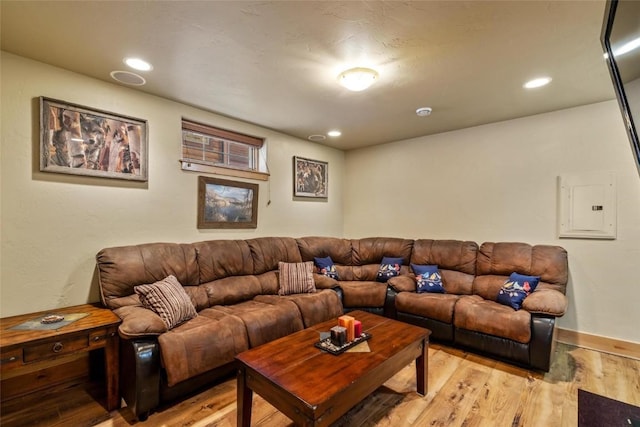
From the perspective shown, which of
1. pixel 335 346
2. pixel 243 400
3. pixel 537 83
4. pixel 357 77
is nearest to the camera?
pixel 243 400

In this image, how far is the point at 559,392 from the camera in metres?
A: 2.26

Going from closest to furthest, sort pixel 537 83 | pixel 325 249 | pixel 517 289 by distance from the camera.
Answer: pixel 537 83
pixel 517 289
pixel 325 249

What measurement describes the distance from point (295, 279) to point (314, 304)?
449 millimetres

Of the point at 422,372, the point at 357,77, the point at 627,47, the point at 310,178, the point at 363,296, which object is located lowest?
the point at 422,372

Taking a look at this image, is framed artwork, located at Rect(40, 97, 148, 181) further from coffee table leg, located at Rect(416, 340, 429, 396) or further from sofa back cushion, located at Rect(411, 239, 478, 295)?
sofa back cushion, located at Rect(411, 239, 478, 295)

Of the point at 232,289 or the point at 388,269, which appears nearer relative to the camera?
the point at 232,289

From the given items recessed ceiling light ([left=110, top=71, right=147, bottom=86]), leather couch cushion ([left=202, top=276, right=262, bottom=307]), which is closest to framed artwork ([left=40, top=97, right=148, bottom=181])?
recessed ceiling light ([left=110, top=71, right=147, bottom=86])

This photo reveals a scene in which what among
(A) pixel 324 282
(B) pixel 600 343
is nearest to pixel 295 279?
(A) pixel 324 282

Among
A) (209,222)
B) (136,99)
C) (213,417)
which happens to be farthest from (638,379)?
(136,99)

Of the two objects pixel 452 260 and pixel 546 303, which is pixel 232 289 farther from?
pixel 546 303

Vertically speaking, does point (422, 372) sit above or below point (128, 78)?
below

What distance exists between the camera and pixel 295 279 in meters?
3.37

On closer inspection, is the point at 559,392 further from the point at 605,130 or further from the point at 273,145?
the point at 273,145

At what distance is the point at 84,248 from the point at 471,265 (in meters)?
4.04
